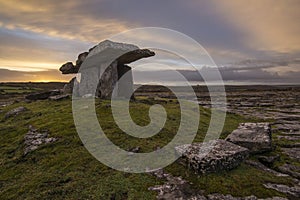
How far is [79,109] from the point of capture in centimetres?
2369

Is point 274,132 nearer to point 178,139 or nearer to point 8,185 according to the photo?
point 178,139

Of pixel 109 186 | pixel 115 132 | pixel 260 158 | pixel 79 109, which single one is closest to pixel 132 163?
pixel 109 186

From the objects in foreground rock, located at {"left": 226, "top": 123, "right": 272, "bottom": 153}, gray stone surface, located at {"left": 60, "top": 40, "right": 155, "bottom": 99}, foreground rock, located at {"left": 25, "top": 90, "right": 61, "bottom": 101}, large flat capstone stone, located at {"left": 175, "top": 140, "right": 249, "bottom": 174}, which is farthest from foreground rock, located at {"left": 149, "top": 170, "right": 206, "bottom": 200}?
foreground rock, located at {"left": 25, "top": 90, "right": 61, "bottom": 101}

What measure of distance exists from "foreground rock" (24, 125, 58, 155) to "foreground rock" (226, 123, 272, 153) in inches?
468

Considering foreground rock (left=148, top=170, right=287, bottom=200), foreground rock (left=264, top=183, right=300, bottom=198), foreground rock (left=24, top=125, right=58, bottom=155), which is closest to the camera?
foreground rock (left=148, top=170, right=287, bottom=200)

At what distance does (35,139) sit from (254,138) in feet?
47.8

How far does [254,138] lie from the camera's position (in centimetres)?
1705

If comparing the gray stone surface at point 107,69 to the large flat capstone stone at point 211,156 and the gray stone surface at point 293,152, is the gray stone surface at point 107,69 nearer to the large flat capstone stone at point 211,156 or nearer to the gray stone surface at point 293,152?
the large flat capstone stone at point 211,156

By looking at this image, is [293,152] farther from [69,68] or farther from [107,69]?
[69,68]

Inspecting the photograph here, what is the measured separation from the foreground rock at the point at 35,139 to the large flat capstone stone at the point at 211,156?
877 cm

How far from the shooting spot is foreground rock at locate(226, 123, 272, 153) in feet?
53.6

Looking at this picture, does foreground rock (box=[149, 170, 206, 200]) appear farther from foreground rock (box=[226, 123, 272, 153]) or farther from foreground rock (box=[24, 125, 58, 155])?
foreground rock (box=[24, 125, 58, 155])

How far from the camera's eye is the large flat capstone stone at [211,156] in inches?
471

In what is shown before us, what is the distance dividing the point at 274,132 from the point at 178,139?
47.9 feet
